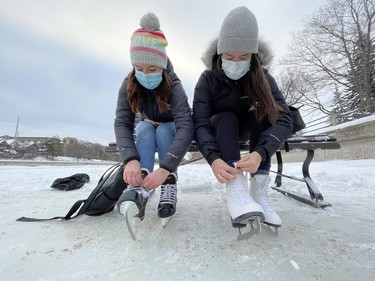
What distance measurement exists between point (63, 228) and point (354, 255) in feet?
5.32

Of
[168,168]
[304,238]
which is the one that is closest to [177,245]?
[168,168]

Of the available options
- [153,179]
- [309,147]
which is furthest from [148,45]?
[309,147]

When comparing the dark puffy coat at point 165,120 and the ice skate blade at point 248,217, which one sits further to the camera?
the dark puffy coat at point 165,120

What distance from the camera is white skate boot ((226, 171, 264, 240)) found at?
1080 millimetres

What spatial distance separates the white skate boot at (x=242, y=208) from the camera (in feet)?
3.54

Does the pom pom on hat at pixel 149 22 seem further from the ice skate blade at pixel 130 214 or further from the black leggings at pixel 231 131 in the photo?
the ice skate blade at pixel 130 214

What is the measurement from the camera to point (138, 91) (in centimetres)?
157

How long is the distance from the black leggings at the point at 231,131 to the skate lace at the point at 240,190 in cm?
11

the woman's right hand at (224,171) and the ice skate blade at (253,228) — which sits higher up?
the woman's right hand at (224,171)

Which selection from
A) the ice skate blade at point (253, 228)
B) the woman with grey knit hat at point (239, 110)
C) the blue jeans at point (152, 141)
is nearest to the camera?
the ice skate blade at point (253, 228)

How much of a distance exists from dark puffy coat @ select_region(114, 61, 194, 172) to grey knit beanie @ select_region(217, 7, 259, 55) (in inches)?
15.3

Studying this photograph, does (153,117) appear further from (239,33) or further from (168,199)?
(239,33)

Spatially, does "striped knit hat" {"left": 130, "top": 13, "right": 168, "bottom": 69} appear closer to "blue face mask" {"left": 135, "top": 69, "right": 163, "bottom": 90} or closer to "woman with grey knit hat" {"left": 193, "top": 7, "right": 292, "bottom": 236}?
"blue face mask" {"left": 135, "top": 69, "right": 163, "bottom": 90}

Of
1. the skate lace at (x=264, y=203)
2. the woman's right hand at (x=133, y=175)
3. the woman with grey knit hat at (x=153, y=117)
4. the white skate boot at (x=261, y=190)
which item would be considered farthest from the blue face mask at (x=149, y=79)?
the skate lace at (x=264, y=203)
